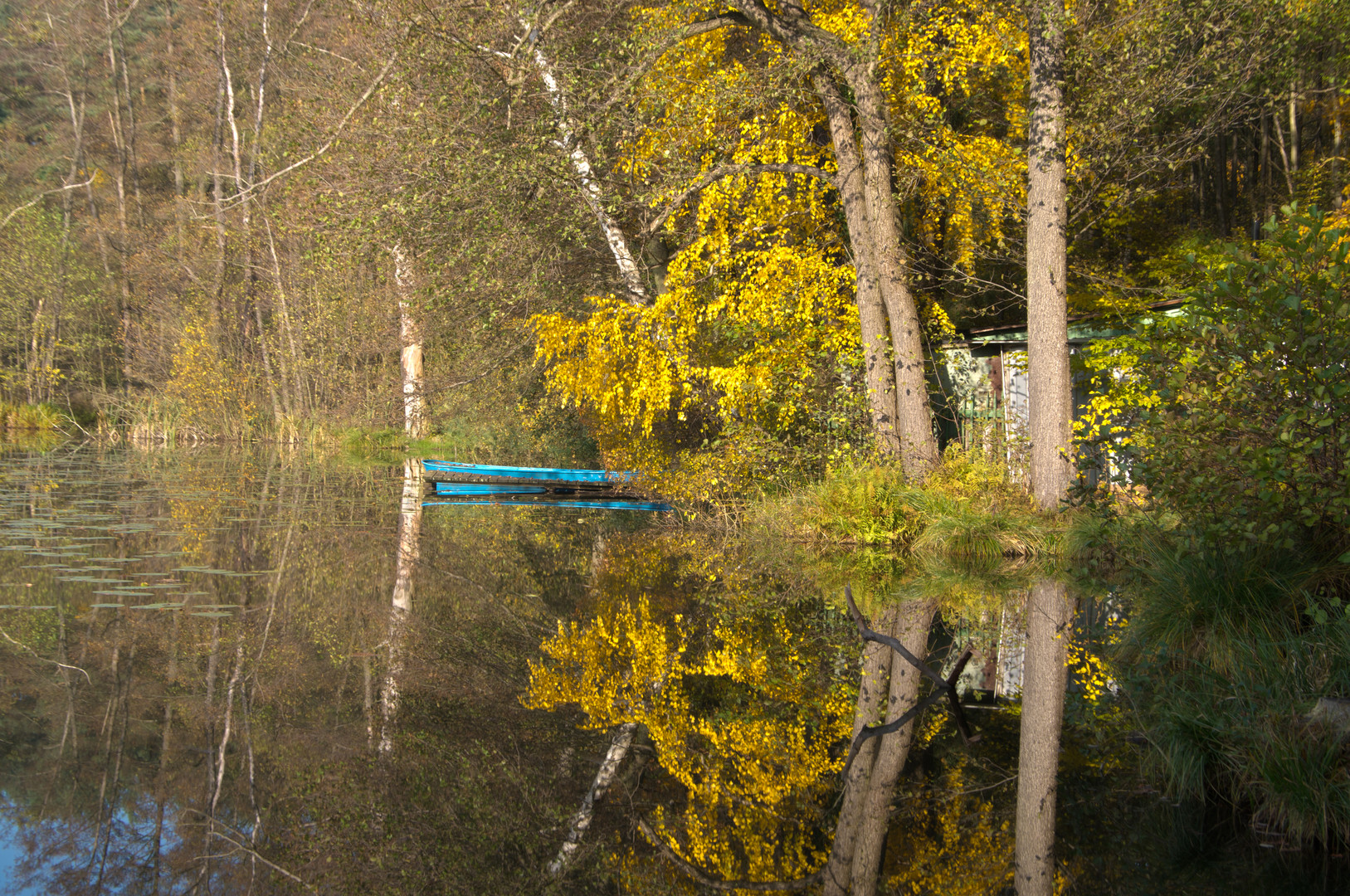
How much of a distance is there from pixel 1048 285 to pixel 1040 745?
7240 millimetres

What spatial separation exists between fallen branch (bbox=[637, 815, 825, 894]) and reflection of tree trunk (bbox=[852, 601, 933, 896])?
154mm

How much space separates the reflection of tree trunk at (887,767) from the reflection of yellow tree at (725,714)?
0.56ft

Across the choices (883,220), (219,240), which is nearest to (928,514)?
(883,220)

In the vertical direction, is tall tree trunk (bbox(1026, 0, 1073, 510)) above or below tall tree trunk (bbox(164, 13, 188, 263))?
below

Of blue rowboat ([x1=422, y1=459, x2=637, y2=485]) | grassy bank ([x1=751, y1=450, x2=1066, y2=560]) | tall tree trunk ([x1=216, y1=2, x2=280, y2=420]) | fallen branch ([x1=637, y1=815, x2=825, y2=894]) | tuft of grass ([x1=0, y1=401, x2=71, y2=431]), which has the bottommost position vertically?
fallen branch ([x1=637, y1=815, x2=825, y2=894])

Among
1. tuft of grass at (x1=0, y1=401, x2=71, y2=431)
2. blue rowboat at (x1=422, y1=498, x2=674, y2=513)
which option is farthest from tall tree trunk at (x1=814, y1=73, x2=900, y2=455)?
tuft of grass at (x1=0, y1=401, x2=71, y2=431)

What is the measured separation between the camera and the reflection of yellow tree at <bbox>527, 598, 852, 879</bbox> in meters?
3.66

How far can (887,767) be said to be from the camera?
4336 millimetres

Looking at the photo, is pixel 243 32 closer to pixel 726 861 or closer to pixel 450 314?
pixel 450 314

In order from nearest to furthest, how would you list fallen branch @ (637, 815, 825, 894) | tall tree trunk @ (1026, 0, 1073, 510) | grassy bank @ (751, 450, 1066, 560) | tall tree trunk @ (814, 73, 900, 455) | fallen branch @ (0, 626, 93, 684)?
fallen branch @ (637, 815, 825, 894)
fallen branch @ (0, 626, 93, 684)
grassy bank @ (751, 450, 1066, 560)
tall tree trunk @ (1026, 0, 1073, 510)
tall tree trunk @ (814, 73, 900, 455)

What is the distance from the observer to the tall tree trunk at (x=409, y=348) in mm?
15380

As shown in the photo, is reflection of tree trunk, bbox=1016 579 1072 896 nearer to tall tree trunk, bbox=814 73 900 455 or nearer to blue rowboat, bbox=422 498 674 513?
tall tree trunk, bbox=814 73 900 455

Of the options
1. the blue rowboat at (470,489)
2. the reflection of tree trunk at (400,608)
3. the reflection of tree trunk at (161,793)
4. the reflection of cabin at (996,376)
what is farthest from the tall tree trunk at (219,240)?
the reflection of tree trunk at (161,793)

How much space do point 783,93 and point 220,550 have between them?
27.0ft
